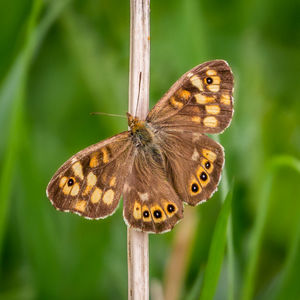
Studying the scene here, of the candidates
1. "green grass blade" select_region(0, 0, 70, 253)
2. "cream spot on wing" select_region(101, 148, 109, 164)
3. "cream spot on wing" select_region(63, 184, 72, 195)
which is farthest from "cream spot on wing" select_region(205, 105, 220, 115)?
"green grass blade" select_region(0, 0, 70, 253)

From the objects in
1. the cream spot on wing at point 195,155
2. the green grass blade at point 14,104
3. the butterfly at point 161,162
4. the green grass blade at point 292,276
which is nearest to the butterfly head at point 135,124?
the butterfly at point 161,162

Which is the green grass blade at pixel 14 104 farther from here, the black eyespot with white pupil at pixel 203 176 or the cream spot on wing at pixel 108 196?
the black eyespot with white pupil at pixel 203 176

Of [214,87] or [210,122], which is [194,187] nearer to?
[210,122]

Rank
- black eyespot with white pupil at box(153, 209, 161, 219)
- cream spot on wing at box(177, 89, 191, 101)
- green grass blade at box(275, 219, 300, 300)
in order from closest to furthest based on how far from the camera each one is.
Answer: green grass blade at box(275, 219, 300, 300)
black eyespot with white pupil at box(153, 209, 161, 219)
cream spot on wing at box(177, 89, 191, 101)

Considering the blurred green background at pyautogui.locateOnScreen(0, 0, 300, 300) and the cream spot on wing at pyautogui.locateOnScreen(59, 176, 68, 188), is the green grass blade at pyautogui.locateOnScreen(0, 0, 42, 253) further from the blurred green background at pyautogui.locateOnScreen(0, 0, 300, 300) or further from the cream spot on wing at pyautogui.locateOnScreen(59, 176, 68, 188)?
the cream spot on wing at pyautogui.locateOnScreen(59, 176, 68, 188)

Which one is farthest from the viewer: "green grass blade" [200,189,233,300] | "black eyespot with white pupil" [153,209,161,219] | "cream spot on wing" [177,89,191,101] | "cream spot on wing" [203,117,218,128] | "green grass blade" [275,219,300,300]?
"cream spot on wing" [177,89,191,101]

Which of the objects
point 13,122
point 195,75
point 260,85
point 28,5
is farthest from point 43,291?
point 260,85

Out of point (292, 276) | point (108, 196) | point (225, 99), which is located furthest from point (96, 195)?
point (292, 276)
